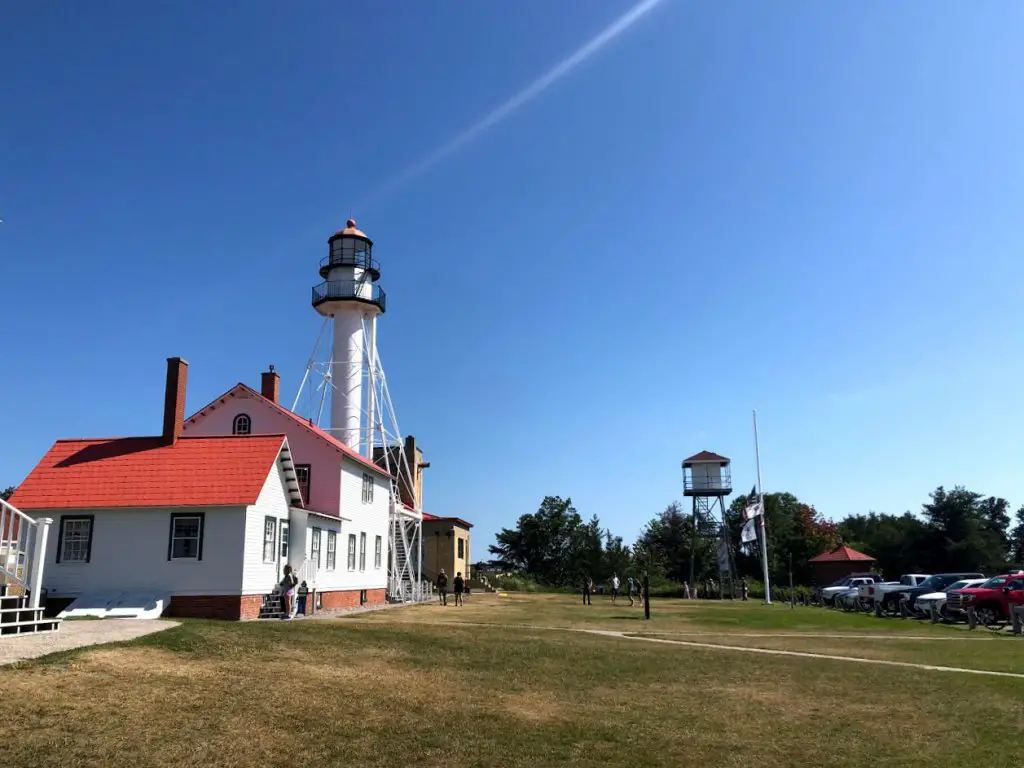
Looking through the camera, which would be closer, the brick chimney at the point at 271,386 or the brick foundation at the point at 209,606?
the brick foundation at the point at 209,606

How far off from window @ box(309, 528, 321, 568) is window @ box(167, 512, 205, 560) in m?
5.86

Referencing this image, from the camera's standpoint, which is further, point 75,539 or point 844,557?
point 844,557

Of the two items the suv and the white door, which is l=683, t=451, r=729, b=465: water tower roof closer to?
the suv

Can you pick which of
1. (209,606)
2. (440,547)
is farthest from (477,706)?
(440,547)

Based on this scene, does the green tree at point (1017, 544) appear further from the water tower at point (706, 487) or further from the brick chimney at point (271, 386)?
the brick chimney at point (271, 386)

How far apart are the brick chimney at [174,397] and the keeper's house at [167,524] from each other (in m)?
0.92

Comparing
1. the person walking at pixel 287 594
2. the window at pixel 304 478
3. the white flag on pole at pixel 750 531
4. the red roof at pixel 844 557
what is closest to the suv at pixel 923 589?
the white flag on pole at pixel 750 531

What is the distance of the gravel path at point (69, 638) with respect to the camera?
12229mm

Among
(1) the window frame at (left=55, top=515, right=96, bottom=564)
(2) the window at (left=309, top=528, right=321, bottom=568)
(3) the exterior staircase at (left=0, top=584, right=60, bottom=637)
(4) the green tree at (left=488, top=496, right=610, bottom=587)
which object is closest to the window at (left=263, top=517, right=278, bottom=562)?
(2) the window at (left=309, top=528, right=321, bottom=568)

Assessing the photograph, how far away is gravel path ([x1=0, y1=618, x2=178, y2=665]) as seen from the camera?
40.1ft

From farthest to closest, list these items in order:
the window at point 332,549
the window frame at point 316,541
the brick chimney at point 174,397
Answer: the window at point 332,549 < the window frame at point 316,541 < the brick chimney at point 174,397

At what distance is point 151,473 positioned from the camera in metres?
26.6

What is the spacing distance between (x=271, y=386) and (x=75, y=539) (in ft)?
43.2

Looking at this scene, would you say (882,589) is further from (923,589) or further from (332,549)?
Answer: (332,549)
